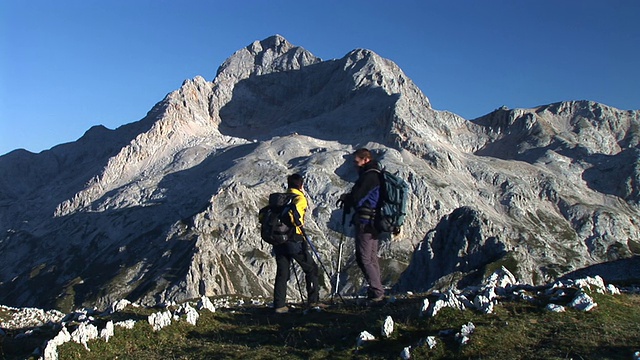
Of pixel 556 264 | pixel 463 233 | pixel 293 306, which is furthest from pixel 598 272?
pixel 556 264

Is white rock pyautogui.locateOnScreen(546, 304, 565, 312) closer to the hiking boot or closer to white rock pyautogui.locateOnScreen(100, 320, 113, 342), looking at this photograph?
the hiking boot

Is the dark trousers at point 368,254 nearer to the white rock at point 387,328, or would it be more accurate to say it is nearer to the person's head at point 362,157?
the person's head at point 362,157

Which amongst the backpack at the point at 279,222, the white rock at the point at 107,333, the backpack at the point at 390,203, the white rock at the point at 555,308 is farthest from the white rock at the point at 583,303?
the white rock at the point at 107,333

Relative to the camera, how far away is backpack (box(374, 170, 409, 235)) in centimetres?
1914

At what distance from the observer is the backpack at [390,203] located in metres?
19.1

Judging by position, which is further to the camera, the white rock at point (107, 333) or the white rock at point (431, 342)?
the white rock at point (107, 333)

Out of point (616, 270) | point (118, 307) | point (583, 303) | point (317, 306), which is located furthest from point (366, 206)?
point (616, 270)

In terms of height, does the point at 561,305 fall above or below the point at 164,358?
above

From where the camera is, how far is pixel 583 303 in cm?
1592

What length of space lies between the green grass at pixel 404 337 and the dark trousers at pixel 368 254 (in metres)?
1.30

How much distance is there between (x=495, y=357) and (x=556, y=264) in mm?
179428

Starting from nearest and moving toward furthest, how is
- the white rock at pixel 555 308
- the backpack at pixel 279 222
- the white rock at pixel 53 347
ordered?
the white rock at pixel 53 347 < the white rock at pixel 555 308 < the backpack at pixel 279 222

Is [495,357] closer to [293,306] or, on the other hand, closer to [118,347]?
[118,347]

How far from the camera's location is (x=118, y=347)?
632 inches
